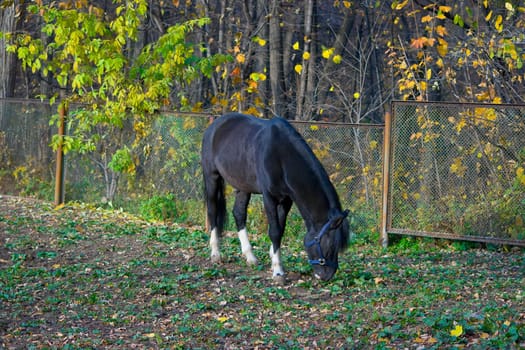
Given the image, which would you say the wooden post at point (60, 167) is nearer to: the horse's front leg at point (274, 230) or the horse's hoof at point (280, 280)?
the horse's front leg at point (274, 230)

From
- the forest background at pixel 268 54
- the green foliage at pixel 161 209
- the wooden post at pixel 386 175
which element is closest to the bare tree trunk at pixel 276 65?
the forest background at pixel 268 54

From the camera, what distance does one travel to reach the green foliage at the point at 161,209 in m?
11.5

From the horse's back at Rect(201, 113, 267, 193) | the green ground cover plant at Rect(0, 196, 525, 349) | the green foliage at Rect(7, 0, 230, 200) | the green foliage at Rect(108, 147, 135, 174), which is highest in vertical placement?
the green foliage at Rect(7, 0, 230, 200)

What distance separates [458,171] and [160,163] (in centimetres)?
446

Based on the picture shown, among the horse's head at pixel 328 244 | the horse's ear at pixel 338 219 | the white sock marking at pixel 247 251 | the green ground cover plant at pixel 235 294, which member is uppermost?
the horse's ear at pixel 338 219

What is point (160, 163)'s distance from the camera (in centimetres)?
1186

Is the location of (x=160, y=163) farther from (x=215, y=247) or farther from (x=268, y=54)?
(x=268, y=54)

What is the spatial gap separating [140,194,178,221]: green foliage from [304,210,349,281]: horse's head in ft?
14.4

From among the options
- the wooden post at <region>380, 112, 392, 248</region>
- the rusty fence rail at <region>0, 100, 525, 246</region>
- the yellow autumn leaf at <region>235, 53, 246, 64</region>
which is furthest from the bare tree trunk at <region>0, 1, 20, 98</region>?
the wooden post at <region>380, 112, 392, 248</region>

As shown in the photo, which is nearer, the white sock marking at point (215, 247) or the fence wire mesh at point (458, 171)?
the white sock marking at point (215, 247)

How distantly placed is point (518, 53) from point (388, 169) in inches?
93.5

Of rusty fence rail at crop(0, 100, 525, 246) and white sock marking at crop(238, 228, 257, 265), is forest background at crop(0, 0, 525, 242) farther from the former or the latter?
white sock marking at crop(238, 228, 257, 265)

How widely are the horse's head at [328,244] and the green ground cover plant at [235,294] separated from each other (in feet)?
0.65

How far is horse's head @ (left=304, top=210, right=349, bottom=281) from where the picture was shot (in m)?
7.32
